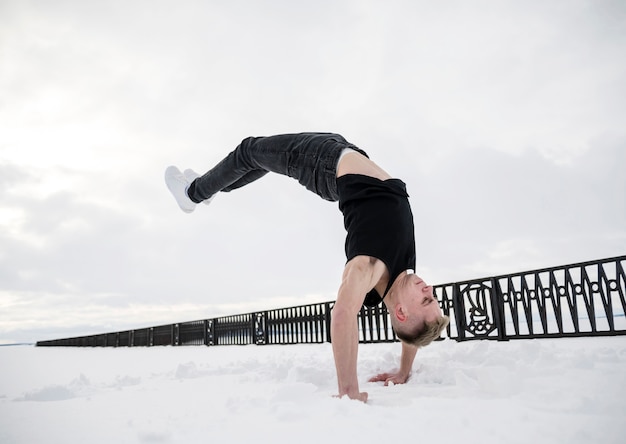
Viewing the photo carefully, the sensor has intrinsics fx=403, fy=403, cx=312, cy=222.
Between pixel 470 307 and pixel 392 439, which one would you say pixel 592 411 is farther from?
pixel 470 307

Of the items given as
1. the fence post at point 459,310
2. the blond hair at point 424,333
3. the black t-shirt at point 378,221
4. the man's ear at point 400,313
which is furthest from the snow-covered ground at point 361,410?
the fence post at point 459,310

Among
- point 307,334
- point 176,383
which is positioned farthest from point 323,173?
point 307,334

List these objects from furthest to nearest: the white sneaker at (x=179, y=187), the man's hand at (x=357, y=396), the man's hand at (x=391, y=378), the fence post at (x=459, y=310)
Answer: the fence post at (x=459, y=310)
the white sneaker at (x=179, y=187)
the man's hand at (x=391, y=378)
the man's hand at (x=357, y=396)

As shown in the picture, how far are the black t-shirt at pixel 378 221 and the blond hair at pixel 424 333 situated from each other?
0.99 feet

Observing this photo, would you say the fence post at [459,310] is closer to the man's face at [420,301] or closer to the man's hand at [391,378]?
the man's hand at [391,378]

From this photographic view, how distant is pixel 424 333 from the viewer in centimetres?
257

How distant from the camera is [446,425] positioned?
1457 millimetres

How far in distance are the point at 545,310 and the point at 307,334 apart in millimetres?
5243

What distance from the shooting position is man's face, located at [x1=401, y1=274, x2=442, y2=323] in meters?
2.56

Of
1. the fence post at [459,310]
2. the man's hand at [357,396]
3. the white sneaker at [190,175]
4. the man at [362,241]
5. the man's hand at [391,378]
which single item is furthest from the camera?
the fence post at [459,310]

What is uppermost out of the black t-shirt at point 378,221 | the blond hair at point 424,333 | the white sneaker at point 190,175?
the white sneaker at point 190,175

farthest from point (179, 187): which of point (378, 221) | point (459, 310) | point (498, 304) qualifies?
point (498, 304)

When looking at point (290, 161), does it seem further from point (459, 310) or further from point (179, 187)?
point (459, 310)

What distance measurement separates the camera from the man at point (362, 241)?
2164 millimetres
